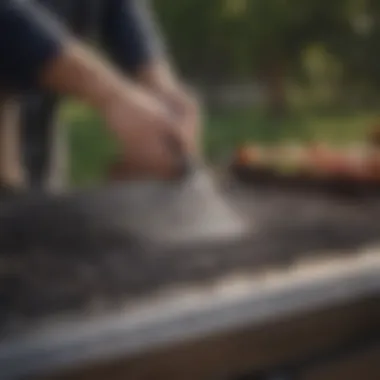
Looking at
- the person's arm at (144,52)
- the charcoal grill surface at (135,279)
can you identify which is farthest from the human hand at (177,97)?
the charcoal grill surface at (135,279)

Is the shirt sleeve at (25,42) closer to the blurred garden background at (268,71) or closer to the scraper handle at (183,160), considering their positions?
the blurred garden background at (268,71)

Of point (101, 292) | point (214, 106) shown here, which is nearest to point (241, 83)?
point (214, 106)

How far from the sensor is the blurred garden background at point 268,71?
3.07 feet

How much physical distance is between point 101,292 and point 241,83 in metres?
0.28

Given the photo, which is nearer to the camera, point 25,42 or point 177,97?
point 25,42

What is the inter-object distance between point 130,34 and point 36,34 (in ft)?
0.32

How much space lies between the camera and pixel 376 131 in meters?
1.20

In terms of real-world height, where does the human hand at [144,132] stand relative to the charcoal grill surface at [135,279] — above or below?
above

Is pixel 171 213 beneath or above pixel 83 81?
beneath

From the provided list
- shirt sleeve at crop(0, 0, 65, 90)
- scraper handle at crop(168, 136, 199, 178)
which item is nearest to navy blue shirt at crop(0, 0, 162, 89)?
shirt sleeve at crop(0, 0, 65, 90)

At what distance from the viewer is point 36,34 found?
0.86m

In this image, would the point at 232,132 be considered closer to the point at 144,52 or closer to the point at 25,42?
the point at 144,52

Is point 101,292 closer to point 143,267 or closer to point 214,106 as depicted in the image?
point 143,267

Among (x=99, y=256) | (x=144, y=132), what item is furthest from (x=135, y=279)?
(x=144, y=132)
